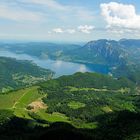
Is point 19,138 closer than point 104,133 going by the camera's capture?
Yes

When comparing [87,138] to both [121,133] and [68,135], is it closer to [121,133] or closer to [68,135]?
[68,135]

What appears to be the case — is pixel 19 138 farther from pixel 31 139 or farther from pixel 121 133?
pixel 121 133

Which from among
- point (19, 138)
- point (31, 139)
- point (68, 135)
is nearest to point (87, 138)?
point (68, 135)

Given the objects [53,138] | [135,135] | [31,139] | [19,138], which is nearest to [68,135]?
[53,138]

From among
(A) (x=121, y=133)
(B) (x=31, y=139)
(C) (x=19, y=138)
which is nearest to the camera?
(B) (x=31, y=139)

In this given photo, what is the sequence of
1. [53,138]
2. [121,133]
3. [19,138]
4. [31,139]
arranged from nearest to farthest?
[53,138] < [31,139] < [19,138] < [121,133]

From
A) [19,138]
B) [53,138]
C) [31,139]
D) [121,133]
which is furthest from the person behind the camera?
[121,133]

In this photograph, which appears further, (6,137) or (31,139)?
(6,137)

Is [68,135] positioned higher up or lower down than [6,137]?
higher up

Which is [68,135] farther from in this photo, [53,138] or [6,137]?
[6,137]
